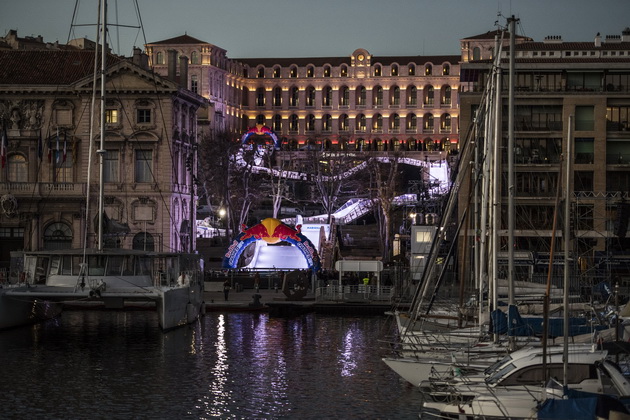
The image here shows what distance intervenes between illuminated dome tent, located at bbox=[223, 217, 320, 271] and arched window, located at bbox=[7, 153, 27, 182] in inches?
724

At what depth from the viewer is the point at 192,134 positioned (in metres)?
99.9

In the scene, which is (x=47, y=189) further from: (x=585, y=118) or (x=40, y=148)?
(x=585, y=118)

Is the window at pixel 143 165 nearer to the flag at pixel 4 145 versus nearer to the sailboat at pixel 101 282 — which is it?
the flag at pixel 4 145

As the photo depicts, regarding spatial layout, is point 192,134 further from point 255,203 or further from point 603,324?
point 603,324

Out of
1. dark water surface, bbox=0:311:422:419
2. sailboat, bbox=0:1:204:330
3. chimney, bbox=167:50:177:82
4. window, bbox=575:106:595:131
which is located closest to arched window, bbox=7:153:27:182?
chimney, bbox=167:50:177:82

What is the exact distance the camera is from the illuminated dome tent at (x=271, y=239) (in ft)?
280

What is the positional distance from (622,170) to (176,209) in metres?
35.0

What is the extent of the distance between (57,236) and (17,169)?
20.0ft

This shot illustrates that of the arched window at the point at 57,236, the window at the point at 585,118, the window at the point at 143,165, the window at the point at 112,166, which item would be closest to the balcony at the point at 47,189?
the window at the point at 112,166

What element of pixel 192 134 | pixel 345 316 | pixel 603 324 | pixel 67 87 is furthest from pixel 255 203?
pixel 603 324

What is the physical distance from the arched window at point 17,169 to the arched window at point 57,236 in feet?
14.6

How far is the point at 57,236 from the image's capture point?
302ft

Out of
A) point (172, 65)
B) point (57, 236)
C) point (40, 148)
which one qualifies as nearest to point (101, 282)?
point (40, 148)

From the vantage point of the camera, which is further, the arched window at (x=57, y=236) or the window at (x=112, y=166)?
the window at (x=112, y=166)
